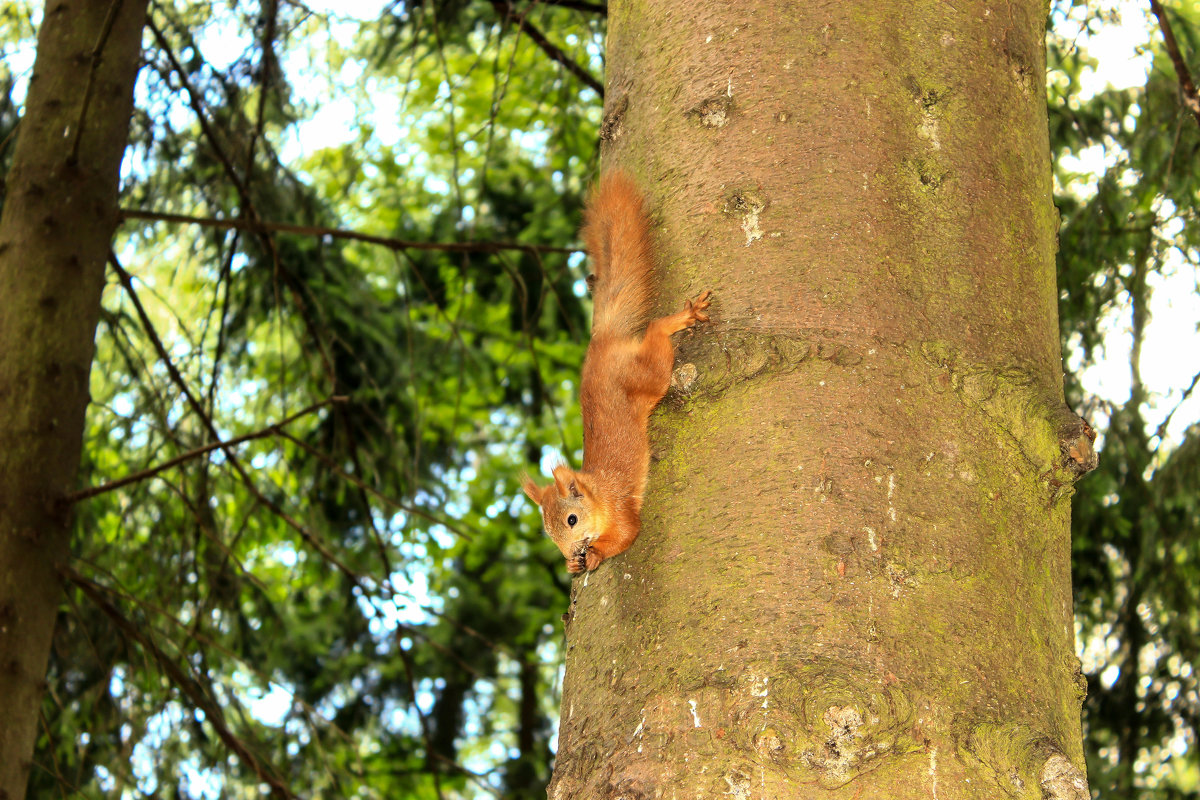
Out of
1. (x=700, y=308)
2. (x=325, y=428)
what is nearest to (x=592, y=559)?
(x=700, y=308)

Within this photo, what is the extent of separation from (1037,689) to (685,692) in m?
0.38

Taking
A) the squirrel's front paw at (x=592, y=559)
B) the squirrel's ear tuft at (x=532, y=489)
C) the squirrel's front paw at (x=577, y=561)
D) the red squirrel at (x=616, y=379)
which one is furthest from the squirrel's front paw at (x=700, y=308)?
the squirrel's ear tuft at (x=532, y=489)

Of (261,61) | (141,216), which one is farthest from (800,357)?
(261,61)

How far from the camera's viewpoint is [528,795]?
759 cm

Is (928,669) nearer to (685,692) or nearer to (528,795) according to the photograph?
(685,692)

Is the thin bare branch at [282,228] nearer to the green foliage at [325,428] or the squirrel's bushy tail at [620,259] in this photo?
the green foliage at [325,428]

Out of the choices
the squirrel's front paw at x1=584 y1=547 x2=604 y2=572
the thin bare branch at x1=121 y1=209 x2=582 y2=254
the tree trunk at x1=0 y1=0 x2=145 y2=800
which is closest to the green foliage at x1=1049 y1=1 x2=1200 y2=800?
the thin bare branch at x1=121 y1=209 x2=582 y2=254

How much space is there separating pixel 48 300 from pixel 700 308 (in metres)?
1.90

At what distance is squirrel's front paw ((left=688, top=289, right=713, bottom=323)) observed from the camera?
1.31 meters

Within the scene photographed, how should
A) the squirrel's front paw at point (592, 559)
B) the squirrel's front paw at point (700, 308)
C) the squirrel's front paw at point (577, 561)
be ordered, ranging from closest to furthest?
the squirrel's front paw at point (700, 308) < the squirrel's front paw at point (592, 559) < the squirrel's front paw at point (577, 561)

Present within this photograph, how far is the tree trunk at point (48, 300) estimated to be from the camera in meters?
2.35

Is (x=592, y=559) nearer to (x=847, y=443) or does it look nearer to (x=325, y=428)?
(x=847, y=443)

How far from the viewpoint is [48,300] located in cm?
254

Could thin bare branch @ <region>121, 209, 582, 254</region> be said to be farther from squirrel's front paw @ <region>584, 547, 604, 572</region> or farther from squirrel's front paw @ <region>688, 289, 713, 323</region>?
squirrel's front paw @ <region>688, 289, 713, 323</region>
